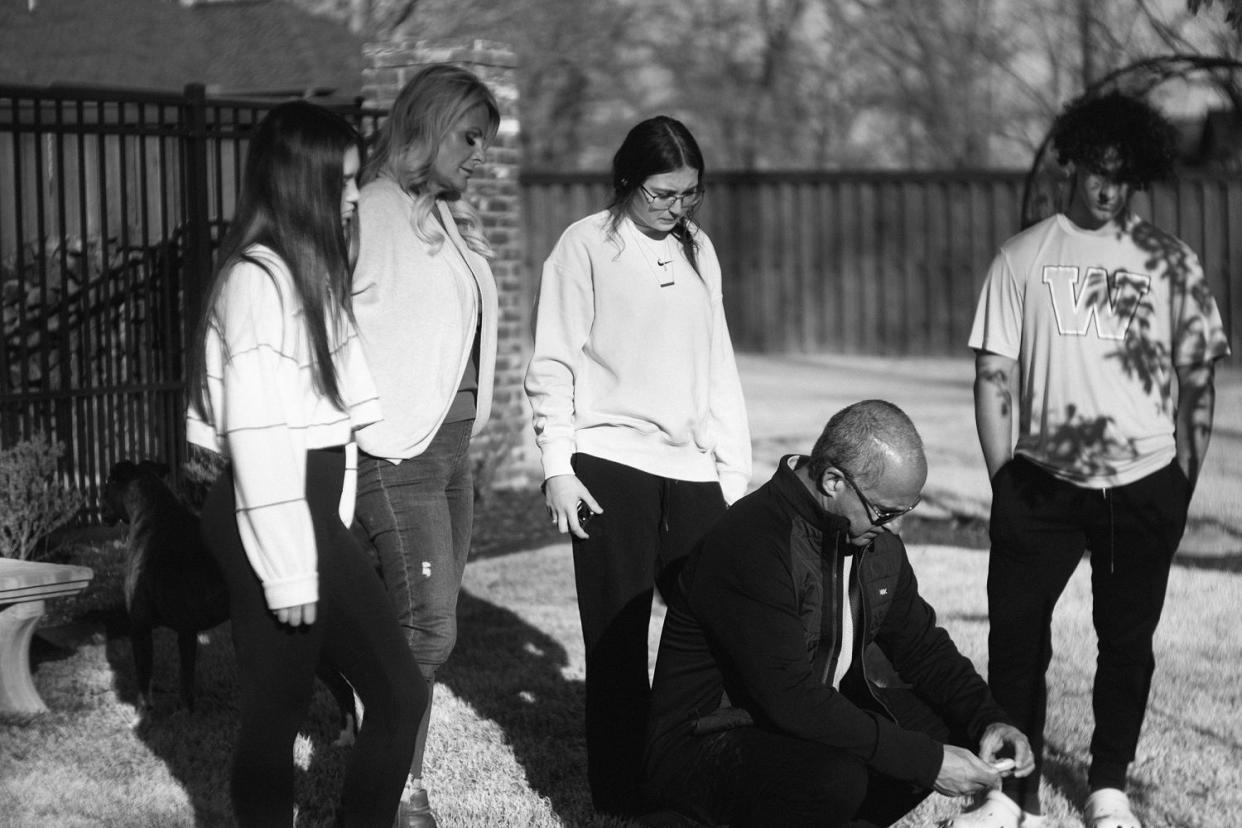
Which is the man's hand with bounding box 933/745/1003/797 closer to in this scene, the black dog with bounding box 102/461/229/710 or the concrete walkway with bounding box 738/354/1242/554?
the black dog with bounding box 102/461/229/710

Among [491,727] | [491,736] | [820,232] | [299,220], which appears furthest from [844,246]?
[299,220]

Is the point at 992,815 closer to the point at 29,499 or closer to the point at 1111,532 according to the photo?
the point at 1111,532

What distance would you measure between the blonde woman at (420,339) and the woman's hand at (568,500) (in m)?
0.25

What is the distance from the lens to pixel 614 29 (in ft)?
88.5

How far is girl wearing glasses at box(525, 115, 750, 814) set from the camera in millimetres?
4047

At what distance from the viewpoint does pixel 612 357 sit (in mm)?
4059

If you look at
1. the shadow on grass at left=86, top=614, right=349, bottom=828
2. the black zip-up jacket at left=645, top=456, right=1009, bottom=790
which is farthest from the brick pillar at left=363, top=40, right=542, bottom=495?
the black zip-up jacket at left=645, top=456, right=1009, bottom=790

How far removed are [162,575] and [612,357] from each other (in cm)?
183

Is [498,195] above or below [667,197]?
above

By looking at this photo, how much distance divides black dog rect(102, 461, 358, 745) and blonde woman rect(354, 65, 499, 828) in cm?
131

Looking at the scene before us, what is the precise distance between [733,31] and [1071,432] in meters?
25.6

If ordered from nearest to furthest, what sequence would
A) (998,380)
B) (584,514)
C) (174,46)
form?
1. (584,514)
2. (998,380)
3. (174,46)

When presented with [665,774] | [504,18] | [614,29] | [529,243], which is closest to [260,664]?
[665,774]

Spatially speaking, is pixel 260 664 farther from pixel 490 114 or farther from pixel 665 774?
pixel 490 114
